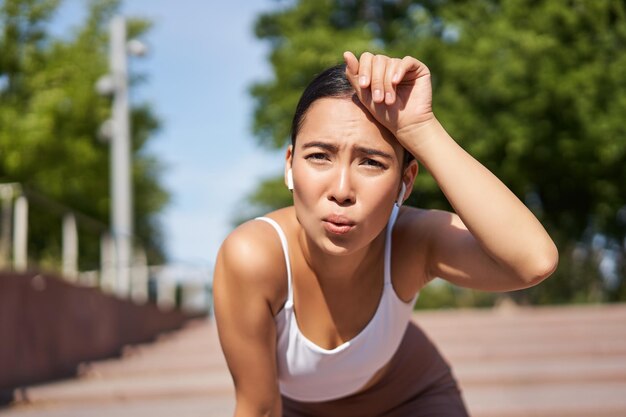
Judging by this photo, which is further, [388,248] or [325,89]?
[388,248]

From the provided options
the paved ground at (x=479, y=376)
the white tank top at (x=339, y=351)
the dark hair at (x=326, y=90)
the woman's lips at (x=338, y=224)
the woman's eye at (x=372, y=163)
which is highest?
the dark hair at (x=326, y=90)

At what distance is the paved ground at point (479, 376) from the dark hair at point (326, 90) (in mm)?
3176

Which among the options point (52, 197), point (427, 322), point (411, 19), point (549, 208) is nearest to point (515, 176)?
point (549, 208)

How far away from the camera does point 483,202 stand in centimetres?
218

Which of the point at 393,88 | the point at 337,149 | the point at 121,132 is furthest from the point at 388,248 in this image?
the point at 121,132

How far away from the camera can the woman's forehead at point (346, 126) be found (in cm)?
219

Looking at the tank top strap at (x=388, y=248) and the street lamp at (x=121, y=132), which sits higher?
the tank top strap at (x=388, y=248)

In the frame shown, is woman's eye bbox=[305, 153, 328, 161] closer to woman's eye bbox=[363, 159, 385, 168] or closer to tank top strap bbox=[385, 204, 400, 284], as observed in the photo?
woman's eye bbox=[363, 159, 385, 168]

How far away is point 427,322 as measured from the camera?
32.5ft

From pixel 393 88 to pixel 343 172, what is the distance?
9.5 inches

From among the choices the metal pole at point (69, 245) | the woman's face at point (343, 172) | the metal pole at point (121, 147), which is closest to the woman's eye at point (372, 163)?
the woman's face at point (343, 172)

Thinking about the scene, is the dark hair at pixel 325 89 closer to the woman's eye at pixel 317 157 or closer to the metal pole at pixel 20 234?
the woman's eye at pixel 317 157

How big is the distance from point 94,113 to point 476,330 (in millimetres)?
13171

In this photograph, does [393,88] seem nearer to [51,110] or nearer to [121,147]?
[121,147]
